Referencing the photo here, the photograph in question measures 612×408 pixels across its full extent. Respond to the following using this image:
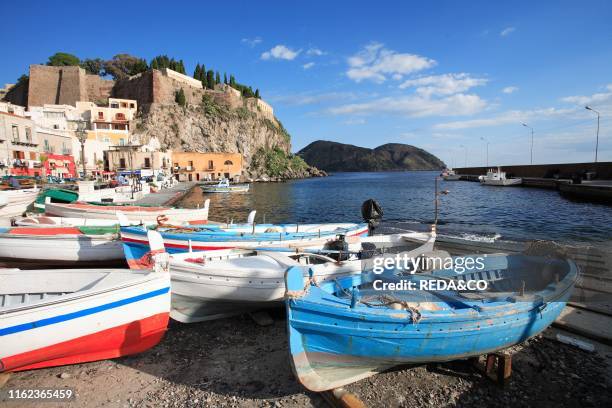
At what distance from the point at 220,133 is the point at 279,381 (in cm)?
9489

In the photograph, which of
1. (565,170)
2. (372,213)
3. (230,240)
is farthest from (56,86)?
(565,170)

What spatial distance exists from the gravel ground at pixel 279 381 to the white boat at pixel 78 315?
1.37 feet

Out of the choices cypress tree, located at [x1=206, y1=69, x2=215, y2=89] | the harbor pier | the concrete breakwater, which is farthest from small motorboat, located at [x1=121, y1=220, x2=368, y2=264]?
cypress tree, located at [x1=206, y1=69, x2=215, y2=89]

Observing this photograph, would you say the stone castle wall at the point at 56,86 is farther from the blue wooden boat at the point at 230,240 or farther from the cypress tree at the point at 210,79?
the blue wooden boat at the point at 230,240

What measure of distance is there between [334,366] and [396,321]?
1.32 m

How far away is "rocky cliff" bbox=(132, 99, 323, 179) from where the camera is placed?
80125 millimetres

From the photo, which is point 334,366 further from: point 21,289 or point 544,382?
point 21,289

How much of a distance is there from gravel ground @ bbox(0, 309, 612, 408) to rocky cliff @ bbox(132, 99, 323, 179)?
78.5 metres

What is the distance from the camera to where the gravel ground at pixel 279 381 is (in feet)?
17.5

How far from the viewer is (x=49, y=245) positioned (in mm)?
12188

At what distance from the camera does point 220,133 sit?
3713 inches

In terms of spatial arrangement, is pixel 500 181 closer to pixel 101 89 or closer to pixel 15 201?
pixel 15 201

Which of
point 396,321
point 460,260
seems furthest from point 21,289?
point 460,260

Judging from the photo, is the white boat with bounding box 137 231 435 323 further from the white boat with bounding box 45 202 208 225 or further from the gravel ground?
the white boat with bounding box 45 202 208 225
